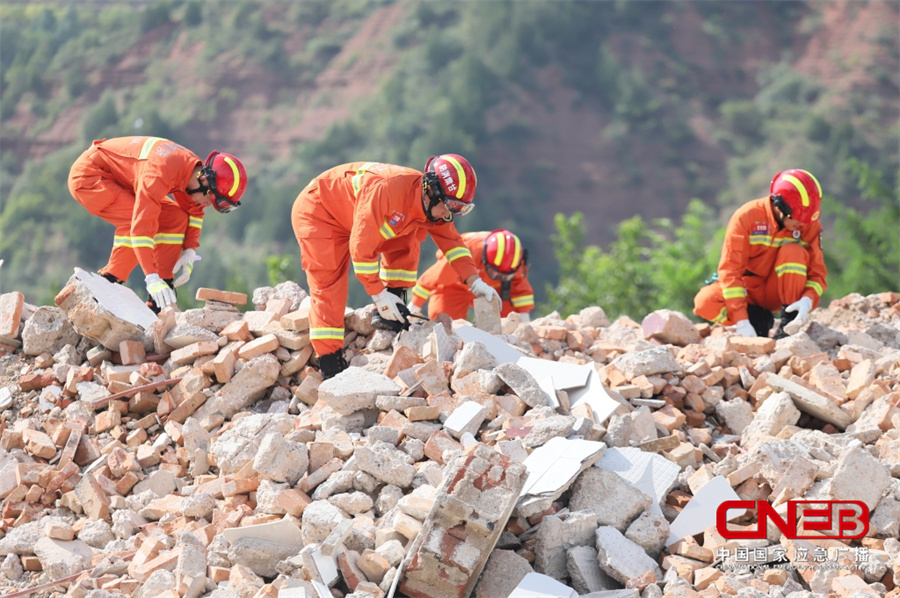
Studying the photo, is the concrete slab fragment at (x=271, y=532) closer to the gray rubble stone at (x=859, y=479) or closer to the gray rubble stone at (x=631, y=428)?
the gray rubble stone at (x=631, y=428)

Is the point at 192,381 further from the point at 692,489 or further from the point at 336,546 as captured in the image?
the point at 692,489

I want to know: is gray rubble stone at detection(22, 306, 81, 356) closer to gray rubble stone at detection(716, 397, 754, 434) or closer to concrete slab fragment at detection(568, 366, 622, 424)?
concrete slab fragment at detection(568, 366, 622, 424)

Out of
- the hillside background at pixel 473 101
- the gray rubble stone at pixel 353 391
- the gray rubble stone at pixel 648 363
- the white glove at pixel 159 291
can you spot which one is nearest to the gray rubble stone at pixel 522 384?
the gray rubble stone at pixel 353 391

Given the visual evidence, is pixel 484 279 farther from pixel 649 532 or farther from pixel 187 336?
pixel 649 532

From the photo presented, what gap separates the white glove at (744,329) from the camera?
763 cm

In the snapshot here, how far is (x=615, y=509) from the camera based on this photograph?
4.93 m

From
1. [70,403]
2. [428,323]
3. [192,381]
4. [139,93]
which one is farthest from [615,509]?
[139,93]

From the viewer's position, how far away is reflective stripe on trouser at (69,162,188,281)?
709 cm

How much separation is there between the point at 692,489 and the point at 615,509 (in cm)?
60

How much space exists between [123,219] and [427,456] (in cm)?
329

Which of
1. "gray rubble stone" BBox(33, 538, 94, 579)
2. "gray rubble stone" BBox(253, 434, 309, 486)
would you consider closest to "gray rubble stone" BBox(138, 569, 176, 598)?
"gray rubble stone" BBox(33, 538, 94, 579)

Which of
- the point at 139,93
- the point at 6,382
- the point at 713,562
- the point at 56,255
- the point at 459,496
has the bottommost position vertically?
the point at 56,255

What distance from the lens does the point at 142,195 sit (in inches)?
265

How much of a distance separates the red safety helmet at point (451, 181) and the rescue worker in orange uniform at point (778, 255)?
2520 mm
